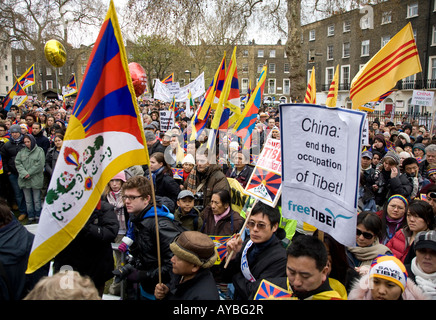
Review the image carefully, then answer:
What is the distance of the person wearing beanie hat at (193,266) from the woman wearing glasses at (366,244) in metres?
1.28

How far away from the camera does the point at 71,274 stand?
1.75 meters

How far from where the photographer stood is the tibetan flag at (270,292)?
7.03 ft

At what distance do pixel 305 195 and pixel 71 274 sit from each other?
63.3 inches

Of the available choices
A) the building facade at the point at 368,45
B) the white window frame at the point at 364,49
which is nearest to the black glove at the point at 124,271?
the building facade at the point at 368,45

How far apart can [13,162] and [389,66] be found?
6.95 m

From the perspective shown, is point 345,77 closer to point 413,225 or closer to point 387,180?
point 387,180

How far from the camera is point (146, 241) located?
284 cm

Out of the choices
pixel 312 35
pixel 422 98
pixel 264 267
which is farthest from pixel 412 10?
pixel 264 267

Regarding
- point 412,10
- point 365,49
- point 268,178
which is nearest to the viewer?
point 268,178

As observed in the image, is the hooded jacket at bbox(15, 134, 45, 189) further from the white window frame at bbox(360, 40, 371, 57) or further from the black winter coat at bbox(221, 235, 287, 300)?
the white window frame at bbox(360, 40, 371, 57)

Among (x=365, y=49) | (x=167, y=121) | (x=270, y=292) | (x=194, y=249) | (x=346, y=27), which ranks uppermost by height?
(x=346, y=27)

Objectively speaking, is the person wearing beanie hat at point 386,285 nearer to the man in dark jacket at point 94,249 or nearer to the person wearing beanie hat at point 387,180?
the man in dark jacket at point 94,249

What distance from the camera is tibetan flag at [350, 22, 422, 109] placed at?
17.1ft

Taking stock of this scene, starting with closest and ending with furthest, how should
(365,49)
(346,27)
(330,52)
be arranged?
(365,49) < (346,27) < (330,52)
